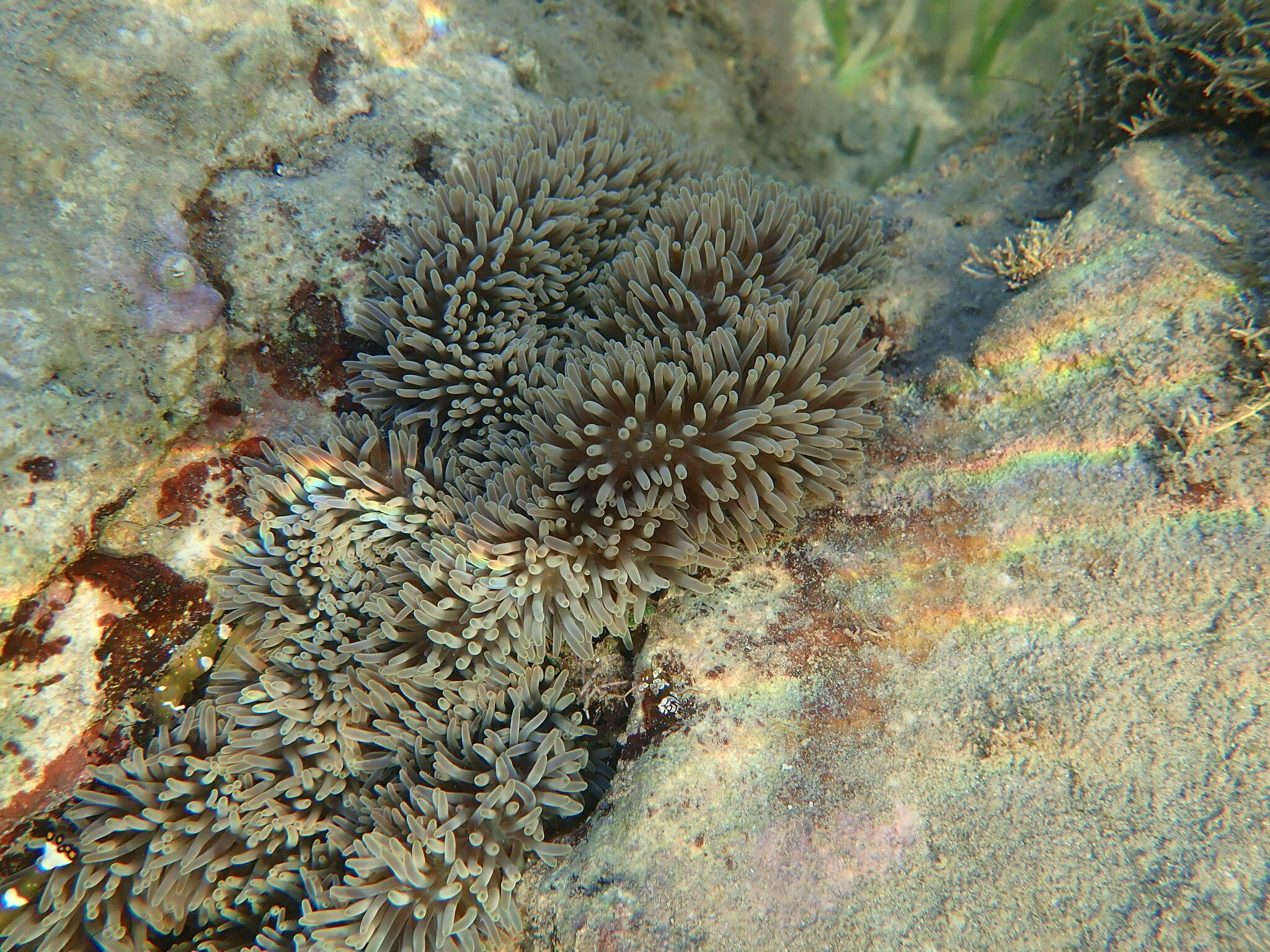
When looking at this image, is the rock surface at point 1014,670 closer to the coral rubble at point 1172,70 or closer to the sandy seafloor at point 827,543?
the sandy seafloor at point 827,543

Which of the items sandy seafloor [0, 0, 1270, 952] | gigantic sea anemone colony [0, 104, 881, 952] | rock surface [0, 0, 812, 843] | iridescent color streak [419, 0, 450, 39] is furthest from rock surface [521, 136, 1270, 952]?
iridescent color streak [419, 0, 450, 39]

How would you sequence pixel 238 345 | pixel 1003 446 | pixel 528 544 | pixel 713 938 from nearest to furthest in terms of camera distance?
pixel 713 938 → pixel 528 544 → pixel 1003 446 → pixel 238 345

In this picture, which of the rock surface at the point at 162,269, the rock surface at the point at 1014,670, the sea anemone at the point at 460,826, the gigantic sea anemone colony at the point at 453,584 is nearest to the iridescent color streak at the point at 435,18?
the rock surface at the point at 162,269

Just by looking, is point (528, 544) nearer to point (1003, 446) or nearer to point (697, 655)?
point (697, 655)

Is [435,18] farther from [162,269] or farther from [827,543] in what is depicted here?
[827,543]

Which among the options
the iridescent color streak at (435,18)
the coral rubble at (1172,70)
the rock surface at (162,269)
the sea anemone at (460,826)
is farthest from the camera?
the iridescent color streak at (435,18)

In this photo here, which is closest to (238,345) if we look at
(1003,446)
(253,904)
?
(253,904)

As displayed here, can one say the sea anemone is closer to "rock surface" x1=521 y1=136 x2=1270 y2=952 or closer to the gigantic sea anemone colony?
the gigantic sea anemone colony
